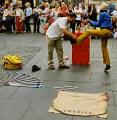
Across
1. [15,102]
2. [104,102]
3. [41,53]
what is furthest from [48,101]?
[41,53]

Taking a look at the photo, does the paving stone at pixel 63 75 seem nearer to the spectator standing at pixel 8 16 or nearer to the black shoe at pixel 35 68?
the black shoe at pixel 35 68

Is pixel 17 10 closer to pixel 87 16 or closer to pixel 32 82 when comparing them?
pixel 87 16

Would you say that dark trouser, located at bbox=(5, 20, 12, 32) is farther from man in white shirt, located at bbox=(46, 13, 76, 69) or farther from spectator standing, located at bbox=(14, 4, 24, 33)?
man in white shirt, located at bbox=(46, 13, 76, 69)

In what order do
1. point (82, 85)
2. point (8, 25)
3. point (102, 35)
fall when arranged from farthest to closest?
point (8, 25), point (102, 35), point (82, 85)

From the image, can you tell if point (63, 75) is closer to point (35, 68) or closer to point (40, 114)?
point (35, 68)

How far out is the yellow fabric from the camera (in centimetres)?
581

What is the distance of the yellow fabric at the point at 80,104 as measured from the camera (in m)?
5.81

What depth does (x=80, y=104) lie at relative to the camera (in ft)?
20.3

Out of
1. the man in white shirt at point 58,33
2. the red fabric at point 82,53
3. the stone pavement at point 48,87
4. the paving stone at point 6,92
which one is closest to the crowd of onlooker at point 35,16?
the stone pavement at point 48,87

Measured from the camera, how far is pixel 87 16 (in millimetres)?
18234

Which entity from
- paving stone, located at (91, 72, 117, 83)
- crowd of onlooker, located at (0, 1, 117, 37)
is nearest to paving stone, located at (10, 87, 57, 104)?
paving stone, located at (91, 72, 117, 83)

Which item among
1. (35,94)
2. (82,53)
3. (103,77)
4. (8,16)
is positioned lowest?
(103,77)

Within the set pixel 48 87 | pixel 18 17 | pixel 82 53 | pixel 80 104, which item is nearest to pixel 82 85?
pixel 48 87

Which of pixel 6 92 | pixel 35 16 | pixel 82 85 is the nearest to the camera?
pixel 6 92
